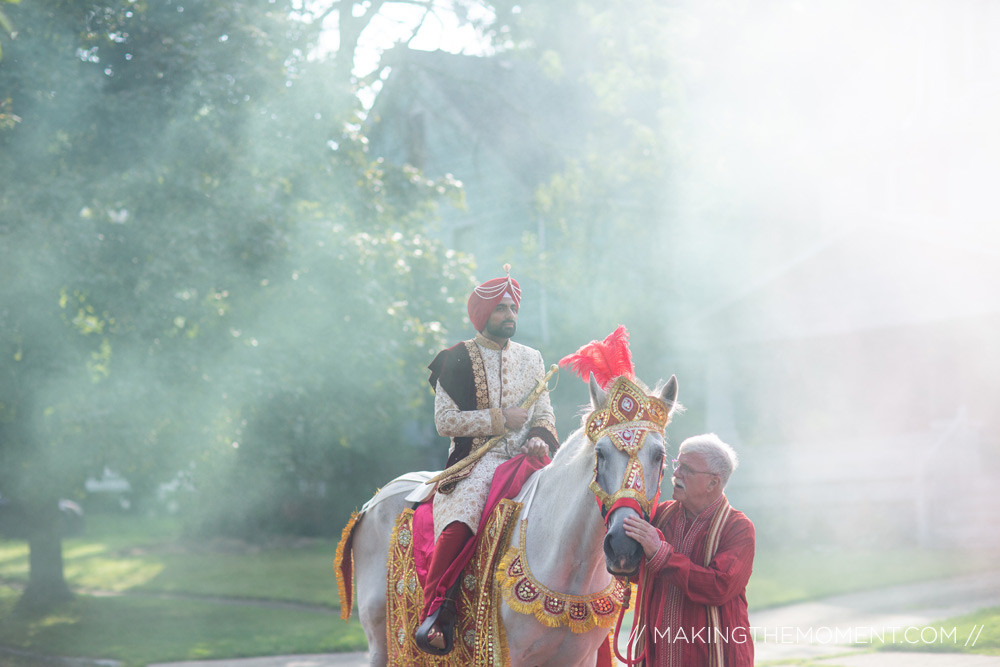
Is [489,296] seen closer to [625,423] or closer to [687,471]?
[625,423]

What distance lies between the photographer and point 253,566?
1711 cm

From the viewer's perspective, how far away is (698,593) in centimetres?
396

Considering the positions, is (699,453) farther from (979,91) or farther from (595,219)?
(979,91)

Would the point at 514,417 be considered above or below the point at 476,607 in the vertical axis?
above

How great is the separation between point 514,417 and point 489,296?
730mm

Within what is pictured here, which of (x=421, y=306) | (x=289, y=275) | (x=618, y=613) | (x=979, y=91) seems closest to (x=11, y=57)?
(x=289, y=275)

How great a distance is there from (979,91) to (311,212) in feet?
60.7

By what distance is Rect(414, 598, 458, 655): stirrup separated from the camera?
4676 mm

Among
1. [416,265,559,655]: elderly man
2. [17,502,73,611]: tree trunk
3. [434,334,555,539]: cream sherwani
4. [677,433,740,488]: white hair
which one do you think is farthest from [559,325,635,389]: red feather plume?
[17,502,73,611]: tree trunk

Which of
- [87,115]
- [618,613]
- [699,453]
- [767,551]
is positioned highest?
[87,115]

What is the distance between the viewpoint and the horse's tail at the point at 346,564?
6.61m

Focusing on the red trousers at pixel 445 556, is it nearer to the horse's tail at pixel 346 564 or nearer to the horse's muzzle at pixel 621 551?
the horse's muzzle at pixel 621 551

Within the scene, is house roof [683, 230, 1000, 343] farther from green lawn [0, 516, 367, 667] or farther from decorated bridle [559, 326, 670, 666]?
decorated bridle [559, 326, 670, 666]

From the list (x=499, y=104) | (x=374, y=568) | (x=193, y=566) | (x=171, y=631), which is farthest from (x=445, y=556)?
(x=499, y=104)
